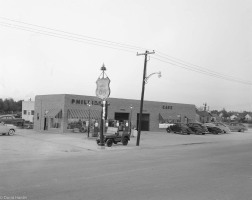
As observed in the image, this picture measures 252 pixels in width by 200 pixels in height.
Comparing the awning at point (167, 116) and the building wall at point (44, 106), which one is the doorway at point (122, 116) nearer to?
the awning at point (167, 116)

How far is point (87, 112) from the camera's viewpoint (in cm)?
→ 4081

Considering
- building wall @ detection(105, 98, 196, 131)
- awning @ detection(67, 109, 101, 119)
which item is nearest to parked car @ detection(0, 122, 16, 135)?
awning @ detection(67, 109, 101, 119)

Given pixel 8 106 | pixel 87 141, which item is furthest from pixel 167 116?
pixel 8 106

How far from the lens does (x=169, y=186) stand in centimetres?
985

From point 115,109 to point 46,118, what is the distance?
30.5 ft

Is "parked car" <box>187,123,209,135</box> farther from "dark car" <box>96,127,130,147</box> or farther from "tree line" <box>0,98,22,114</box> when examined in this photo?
"tree line" <box>0,98,22,114</box>

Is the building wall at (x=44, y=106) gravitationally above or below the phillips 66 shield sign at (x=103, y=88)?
below

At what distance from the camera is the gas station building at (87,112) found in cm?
3909

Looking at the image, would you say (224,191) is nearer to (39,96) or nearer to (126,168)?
(126,168)

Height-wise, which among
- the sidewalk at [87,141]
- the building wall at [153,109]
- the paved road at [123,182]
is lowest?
the sidewalk at [87,141]

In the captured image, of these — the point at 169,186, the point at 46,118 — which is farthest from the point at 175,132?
the point at 169,186

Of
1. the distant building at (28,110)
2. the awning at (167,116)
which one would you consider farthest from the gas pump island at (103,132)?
the distant building at (28,110)

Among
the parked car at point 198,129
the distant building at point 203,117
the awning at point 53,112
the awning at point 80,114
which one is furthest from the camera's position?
the distant building at point 203,117

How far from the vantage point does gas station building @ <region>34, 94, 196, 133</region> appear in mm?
39094
